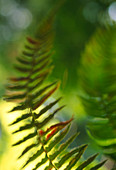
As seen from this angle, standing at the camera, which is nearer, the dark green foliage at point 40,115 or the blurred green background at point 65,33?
the dark green foliage at point 40,115

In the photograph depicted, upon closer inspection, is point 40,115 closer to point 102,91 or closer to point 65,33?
point 102,91

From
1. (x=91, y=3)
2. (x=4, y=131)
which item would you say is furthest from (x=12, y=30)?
(x=4, y=131)

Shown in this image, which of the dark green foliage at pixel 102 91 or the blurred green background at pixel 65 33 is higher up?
the blurred green background at pixel 65 33

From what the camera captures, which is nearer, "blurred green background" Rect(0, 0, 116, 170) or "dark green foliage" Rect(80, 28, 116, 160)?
"dark green foliage" Rect(80, 28, 116, 160)

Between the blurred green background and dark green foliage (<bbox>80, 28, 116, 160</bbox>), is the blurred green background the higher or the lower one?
the higher one
